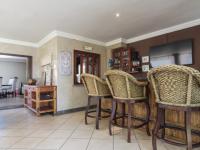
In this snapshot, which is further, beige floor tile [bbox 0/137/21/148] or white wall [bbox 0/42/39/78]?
white wall [bbox 0/42/39/78]

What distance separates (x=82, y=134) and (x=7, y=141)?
1.17 metres

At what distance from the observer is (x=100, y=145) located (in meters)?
2.16

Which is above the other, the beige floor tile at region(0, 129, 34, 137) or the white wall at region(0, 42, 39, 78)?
the white wall at region(0, 42, 39, 78)

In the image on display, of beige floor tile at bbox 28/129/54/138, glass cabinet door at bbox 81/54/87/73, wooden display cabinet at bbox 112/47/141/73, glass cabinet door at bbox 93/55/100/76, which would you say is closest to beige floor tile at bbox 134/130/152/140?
beige floor tile at bbox 28/129/54/138

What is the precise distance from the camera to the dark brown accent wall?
143 inches

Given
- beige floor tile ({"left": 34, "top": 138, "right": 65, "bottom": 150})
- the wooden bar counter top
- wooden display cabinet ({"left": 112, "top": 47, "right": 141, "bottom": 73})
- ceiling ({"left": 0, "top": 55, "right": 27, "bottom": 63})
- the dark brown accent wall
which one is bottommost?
beige floor tile ({"left": 34, "top": 138, "right": 65, "bottom": 150})

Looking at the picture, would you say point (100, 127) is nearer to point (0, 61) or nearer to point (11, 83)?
point (11, 83)

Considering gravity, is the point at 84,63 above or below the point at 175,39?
below

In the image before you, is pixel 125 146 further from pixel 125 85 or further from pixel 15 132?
pixel 15 132

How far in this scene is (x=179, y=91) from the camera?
5.09ft

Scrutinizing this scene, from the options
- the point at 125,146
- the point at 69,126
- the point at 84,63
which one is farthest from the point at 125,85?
the point at 84,63

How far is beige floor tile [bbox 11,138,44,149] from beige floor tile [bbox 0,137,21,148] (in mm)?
86

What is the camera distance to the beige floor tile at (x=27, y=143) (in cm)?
211

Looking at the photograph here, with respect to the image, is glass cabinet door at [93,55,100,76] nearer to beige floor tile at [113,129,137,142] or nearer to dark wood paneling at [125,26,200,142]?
dark wood paneling at [125,26,200,142]
